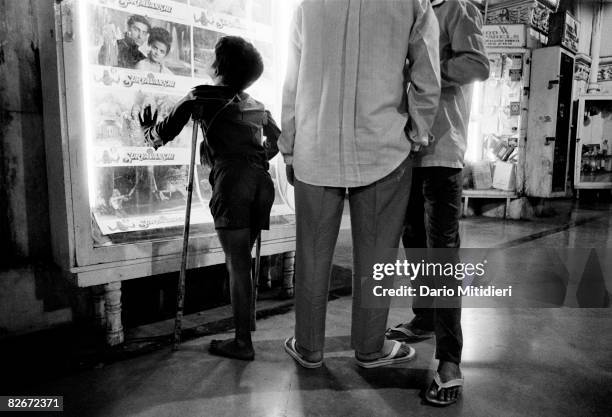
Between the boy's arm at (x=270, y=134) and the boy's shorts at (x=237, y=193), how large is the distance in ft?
0.85

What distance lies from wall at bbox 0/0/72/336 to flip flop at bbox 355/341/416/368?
6.37ft

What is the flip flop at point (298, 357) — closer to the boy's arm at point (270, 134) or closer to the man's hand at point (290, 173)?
the man's hand at point (290, 173)

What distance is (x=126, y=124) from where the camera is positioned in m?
2.78

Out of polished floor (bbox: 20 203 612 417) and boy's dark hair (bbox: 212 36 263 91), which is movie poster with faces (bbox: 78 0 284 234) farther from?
polished floor (bbox: 20 203 612 417)

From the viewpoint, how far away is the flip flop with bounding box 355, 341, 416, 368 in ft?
7.68

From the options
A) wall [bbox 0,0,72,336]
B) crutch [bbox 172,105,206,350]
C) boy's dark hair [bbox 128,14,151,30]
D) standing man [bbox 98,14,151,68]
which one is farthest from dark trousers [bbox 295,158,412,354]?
wall [bbox 0,0,72,336]

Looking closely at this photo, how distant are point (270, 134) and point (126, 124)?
0.91m

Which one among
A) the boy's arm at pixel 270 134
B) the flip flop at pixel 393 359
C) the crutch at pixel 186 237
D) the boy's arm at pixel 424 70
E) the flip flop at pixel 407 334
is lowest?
the flip flop at pixel 407 334

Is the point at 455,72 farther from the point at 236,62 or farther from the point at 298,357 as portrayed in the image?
the point at 298,357

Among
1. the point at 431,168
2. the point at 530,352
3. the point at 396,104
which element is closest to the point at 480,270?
the point at 530,352

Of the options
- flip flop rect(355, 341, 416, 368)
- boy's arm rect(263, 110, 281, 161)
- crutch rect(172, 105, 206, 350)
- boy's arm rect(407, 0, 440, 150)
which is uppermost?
boy's arm rect(407, 0, 440, 150)

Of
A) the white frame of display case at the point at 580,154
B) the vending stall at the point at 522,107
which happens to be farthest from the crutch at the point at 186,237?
the white frame of display case at the point at 580,154

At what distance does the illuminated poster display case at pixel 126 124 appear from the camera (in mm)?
2383

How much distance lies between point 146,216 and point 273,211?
3.14ft
